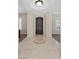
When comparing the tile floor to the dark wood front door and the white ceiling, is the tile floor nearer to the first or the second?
the white ceiling

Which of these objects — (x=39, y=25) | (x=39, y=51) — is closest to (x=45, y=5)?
(x=39, y=51)

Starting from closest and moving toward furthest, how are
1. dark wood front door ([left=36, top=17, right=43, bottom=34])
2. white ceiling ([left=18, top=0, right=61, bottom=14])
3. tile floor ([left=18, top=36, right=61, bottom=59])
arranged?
1. tile floor ([left=18, top=36, right=61, bottom=59])
2. white ceiling ([left=18, top=0, right=61, bottom=14])
3. dark wood front door ([left=36, top=17, right=43, bottom=34])

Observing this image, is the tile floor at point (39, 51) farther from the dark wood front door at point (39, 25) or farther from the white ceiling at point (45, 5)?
the dark wood front door at point (39, 25)

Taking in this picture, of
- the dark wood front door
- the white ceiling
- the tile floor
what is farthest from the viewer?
the dark wood front door

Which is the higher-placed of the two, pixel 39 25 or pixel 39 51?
pixel 39 25

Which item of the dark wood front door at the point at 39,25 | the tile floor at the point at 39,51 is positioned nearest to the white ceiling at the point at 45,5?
the tile floor at the point at 39,51

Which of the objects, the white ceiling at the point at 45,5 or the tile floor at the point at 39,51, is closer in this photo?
the tile floor at the point at 39,51

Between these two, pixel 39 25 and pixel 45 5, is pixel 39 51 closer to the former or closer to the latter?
pixel 45 5

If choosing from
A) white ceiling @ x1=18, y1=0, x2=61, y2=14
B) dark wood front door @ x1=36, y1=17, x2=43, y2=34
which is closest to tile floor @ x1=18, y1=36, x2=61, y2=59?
white ceiling @ x1=18, y1=0, x2=61, y2=14
